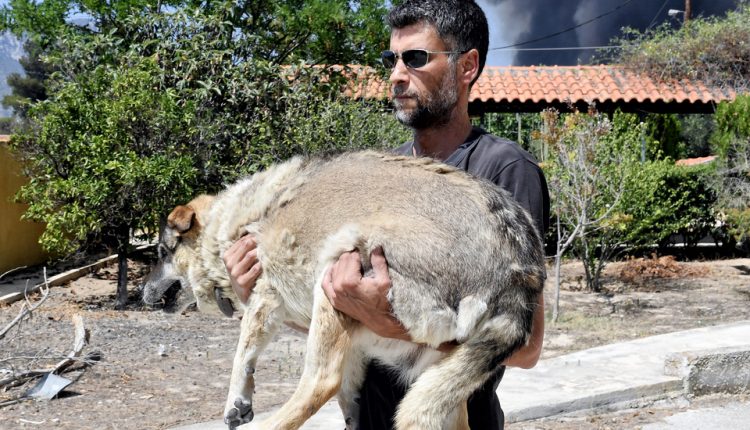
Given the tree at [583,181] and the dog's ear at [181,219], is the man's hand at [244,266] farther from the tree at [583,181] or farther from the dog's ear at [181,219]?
the tree at [583,181]

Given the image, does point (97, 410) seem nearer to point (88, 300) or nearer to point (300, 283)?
point (300, 283)

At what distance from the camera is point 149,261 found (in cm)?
1405

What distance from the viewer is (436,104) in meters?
3.01

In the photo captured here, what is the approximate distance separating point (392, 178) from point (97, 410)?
15.1 ft

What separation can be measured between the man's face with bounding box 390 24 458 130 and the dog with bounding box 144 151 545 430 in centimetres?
19

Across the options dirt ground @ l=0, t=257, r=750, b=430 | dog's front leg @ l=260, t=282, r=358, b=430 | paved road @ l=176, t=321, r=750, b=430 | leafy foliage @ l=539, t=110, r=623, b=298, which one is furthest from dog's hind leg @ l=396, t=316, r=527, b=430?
leafy foliage @ l=539, t=110, r=623, b=298

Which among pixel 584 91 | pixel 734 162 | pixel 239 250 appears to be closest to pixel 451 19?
A: pixel 239 250

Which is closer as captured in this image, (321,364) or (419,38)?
(321,364)

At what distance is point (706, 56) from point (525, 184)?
19.9 m

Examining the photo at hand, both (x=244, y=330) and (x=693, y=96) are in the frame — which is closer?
(x=244, y=330)

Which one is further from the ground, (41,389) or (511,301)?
(511,301)

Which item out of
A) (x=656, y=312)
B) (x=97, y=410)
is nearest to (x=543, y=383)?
(x=97, y=410)

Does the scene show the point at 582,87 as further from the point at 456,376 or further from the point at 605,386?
the point at 456,376

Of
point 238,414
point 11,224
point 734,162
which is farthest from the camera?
point 734,162
